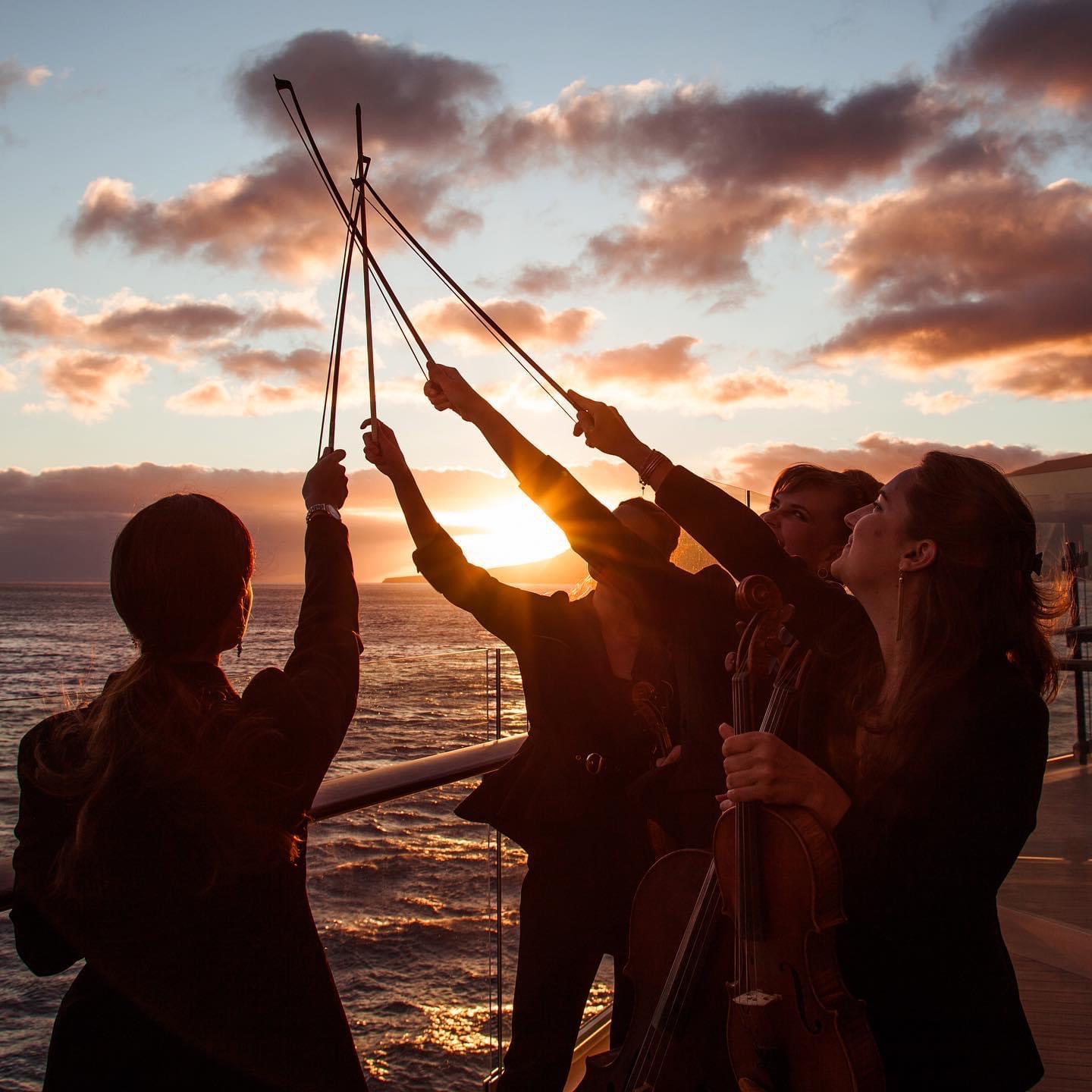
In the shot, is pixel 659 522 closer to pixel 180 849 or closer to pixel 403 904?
pixel 180 849

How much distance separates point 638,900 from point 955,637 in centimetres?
80

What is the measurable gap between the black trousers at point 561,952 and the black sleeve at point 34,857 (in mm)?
1060

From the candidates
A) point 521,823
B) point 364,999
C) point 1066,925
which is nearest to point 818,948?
point 521,823

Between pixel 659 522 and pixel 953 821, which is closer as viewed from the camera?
pixel 953 821

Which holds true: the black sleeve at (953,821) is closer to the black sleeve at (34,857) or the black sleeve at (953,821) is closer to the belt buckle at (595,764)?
the belt buckle at (595,764)

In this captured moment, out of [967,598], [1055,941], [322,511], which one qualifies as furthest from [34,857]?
[1055,941]

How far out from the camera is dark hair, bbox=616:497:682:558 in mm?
2402

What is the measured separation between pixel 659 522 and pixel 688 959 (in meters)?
1.01

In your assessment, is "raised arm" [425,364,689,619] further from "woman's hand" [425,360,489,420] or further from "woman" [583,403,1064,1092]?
"woman" [583,403,1064,1092]

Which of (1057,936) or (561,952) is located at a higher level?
(561,952)

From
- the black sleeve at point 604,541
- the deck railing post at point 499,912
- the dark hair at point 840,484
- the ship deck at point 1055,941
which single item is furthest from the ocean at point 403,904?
the ship deck at point 1055,941

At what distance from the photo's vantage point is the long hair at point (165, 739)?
1.25 m

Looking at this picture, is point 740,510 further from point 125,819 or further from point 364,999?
point 364,999

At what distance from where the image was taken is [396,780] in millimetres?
1996
